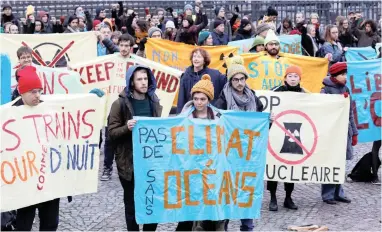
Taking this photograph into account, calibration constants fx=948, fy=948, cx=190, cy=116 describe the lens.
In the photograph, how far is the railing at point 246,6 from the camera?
2644cm

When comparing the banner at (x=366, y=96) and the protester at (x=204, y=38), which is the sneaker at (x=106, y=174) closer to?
the banner at (x=366, y=96)

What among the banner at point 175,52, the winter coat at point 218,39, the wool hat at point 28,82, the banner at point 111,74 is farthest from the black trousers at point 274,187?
the winter coat at point 218,39

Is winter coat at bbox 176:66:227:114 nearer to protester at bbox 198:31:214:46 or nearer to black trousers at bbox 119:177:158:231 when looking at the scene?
black trousers at bbox 119:177:158:231

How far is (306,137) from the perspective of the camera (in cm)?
995

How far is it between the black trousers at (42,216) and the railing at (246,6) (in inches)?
733

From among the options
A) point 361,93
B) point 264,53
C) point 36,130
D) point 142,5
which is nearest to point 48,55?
point 264,53

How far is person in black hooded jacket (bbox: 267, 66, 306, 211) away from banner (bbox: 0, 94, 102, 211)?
2503mm

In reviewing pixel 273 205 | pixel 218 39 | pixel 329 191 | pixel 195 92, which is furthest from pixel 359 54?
pixel 195 92

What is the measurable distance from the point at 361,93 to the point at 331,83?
1.13 metres

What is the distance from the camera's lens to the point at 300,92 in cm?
1000

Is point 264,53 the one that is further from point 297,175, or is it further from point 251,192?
point 251,192

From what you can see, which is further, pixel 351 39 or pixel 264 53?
pixel 351 39

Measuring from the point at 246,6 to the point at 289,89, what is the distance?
17756 millimetres

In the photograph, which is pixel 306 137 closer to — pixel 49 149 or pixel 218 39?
pixel 49 149
